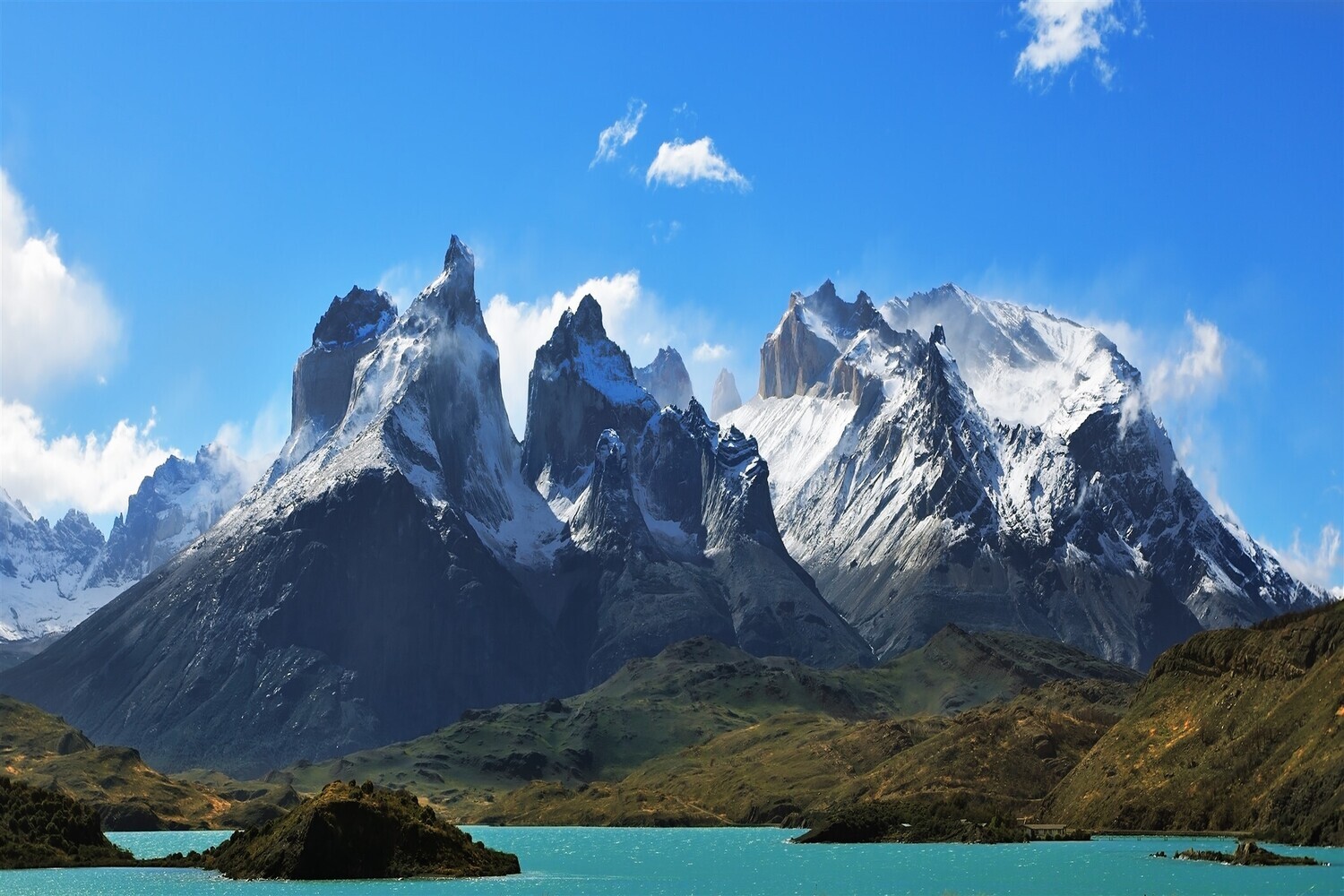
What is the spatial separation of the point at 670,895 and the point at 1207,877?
49.0 m

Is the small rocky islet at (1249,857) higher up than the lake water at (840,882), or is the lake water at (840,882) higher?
the small rocky islet at (1249,857)

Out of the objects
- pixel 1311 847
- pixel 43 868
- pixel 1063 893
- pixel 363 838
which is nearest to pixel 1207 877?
pixel 1063 893

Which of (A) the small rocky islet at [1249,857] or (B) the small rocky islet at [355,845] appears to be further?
(B) the small rocky islet at [355,845]

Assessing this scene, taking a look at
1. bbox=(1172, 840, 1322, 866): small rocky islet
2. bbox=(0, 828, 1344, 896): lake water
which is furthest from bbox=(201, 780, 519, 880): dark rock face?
bbox=(1172, 840, 1322, 866): small rocky islet

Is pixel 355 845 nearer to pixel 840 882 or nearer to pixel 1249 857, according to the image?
pixel 840 882

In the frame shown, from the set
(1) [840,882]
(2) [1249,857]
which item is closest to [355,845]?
(1) [840,882]

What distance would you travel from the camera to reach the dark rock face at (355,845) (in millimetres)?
177250

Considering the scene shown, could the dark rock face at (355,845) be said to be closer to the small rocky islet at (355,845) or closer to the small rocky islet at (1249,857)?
the small rocky islet at (355,845)

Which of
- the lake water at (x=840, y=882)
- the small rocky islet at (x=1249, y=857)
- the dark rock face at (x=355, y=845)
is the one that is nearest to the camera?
the lake water at (x=840, y=882)

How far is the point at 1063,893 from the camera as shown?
156 meters

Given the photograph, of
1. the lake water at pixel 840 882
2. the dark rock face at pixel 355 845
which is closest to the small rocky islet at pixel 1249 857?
the lake water at pixel 840 882

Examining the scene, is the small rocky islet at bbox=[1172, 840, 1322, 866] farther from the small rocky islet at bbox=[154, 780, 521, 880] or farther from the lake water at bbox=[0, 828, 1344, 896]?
Answer: the small rocky islet at bbox=[154, 780, 521, 880]

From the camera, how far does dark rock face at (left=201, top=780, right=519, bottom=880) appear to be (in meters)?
177

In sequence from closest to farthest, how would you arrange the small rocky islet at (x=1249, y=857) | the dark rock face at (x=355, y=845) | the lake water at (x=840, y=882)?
the lake water at (x=840, y=882)
the small rocky islet at (x=1249, y=857)
the dark rock face at (x=355, y=845)
